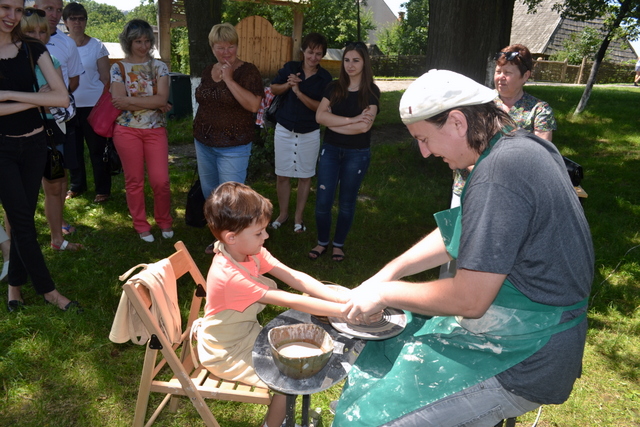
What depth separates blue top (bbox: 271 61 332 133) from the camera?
5.23 m

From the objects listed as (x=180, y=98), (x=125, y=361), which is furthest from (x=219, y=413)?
(x=180, y=98)

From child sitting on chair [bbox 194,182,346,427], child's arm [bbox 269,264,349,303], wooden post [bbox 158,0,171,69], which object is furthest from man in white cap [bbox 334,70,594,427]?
wooden post [bbox 158,0,171,69]

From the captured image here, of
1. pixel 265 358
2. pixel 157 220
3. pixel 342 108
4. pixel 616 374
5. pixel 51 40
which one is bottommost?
pixel 616 374

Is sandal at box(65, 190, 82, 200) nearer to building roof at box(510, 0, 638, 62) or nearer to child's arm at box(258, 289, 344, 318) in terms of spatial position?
child's arm at box(258, 289, 344, 318)

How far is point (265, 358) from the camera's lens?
1.98 metres

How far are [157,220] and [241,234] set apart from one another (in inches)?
128

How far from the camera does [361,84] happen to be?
468 centimetres

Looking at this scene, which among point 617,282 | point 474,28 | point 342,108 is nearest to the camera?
point 342,108

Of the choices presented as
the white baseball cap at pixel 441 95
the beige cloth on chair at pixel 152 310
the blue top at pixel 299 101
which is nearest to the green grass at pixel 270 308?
the beige cloth on chair at pixel 152 310

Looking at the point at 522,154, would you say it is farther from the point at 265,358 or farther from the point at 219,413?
the point at 219,413

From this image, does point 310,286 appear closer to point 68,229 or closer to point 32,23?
point 32,23

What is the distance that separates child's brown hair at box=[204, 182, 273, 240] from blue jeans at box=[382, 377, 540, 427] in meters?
1.16

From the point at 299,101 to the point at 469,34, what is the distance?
11.8ft

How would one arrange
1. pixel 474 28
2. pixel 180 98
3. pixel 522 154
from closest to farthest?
pixel 522 154 → pixel 474 28 → pixel 180 98
